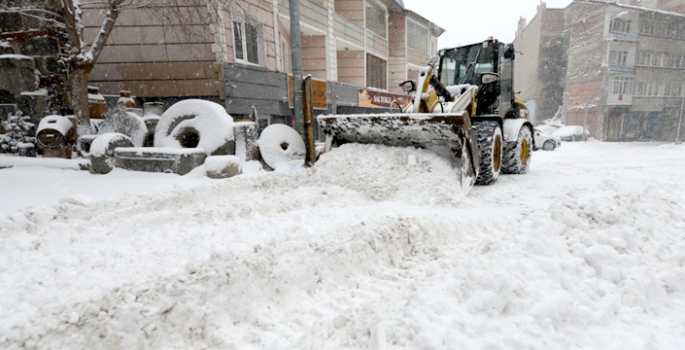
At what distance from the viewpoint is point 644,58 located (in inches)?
1236

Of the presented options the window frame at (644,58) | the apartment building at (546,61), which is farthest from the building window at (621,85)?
the apartment building at (546,61)

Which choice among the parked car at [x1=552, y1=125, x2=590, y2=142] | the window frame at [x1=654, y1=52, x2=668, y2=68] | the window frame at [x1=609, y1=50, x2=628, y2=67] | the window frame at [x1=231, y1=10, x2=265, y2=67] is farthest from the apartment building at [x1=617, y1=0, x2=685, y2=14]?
the window frame at [x1=231, y1=10, x2=265, y2=67]

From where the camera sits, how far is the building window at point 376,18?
18703 mm

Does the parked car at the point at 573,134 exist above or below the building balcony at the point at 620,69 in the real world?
below

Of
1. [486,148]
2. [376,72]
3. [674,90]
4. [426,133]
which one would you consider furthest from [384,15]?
[674,90]

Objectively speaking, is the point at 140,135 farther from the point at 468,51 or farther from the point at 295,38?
the point at 468,51

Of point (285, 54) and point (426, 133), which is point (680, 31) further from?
point (426, 133)

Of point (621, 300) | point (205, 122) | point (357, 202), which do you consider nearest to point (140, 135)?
point (205, 122)

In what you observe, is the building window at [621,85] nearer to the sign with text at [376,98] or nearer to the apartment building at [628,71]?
the apartment building at [628,71]

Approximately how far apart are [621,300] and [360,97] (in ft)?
52.9

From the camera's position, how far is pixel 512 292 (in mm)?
1907

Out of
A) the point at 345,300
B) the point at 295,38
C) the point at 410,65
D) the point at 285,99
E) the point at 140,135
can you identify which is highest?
the point at 410,65

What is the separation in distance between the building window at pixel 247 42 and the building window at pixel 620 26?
3482cm

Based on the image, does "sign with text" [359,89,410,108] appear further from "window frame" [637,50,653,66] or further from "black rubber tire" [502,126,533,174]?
"window frame" [637,50,653,66]
